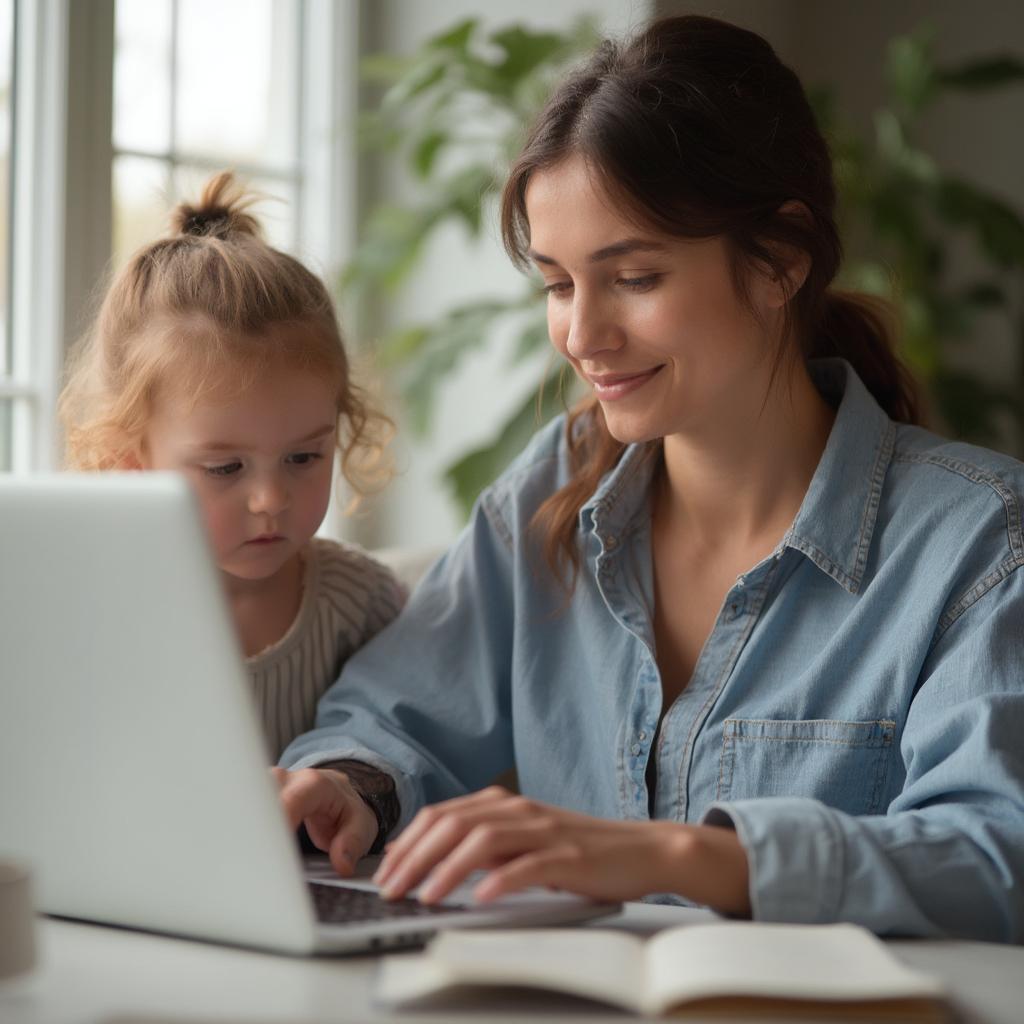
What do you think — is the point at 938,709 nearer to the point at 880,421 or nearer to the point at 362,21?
the point at 880,421

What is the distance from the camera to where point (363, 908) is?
94 centimetres

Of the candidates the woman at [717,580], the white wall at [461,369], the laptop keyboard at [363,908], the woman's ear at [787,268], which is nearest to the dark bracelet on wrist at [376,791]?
the woman at [717,580]

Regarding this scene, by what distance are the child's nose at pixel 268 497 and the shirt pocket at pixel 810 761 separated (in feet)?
1.57

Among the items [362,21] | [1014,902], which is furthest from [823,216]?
[362,21]

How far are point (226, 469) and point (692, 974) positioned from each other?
821 millimetres

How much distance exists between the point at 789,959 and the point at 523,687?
701 mm

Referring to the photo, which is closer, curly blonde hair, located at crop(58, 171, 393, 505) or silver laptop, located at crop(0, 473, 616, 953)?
silver laptop, located at crop(0, 473, 616, 953)

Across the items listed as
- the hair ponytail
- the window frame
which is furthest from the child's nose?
the window frame

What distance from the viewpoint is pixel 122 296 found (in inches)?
58.9

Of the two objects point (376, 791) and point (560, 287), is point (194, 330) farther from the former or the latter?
point (376, 791)

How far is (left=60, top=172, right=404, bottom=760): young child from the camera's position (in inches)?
54.7

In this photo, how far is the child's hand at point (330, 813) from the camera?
3.63 feet

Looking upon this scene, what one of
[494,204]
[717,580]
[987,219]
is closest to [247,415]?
[717,580]

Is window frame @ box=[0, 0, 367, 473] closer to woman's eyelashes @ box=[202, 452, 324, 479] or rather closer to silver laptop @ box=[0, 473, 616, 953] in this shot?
woman's eyelashes @ box=[202, 452, 324, 479]
